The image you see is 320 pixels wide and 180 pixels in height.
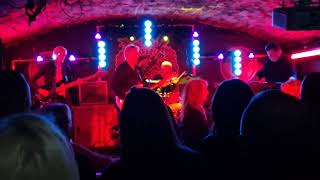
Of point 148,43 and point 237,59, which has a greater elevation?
point 148,43

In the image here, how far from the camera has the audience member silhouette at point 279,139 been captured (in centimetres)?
220

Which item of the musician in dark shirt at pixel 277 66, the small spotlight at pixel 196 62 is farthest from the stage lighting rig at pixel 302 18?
the small spotlight at pixel 196 62

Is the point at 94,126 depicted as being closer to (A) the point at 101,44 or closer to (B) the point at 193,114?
(A) the point at 101,44

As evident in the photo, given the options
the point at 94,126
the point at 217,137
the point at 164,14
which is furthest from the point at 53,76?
the point at 217,137

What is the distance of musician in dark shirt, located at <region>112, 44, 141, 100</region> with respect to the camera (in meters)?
8.11

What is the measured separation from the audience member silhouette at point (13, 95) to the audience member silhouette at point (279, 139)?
1.42m

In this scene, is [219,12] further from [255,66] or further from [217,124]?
[217,124]

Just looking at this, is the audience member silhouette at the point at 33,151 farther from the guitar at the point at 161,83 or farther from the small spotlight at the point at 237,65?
the small spotlight at the point at 237,65

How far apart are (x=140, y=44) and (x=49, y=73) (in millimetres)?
2580

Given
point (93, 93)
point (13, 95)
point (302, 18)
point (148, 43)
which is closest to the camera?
point (13, 95)

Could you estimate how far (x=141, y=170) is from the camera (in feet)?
8.66

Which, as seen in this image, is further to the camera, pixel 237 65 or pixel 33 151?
pixel 237 65

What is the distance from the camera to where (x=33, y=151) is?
1048 mm

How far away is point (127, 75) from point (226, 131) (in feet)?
16.8
